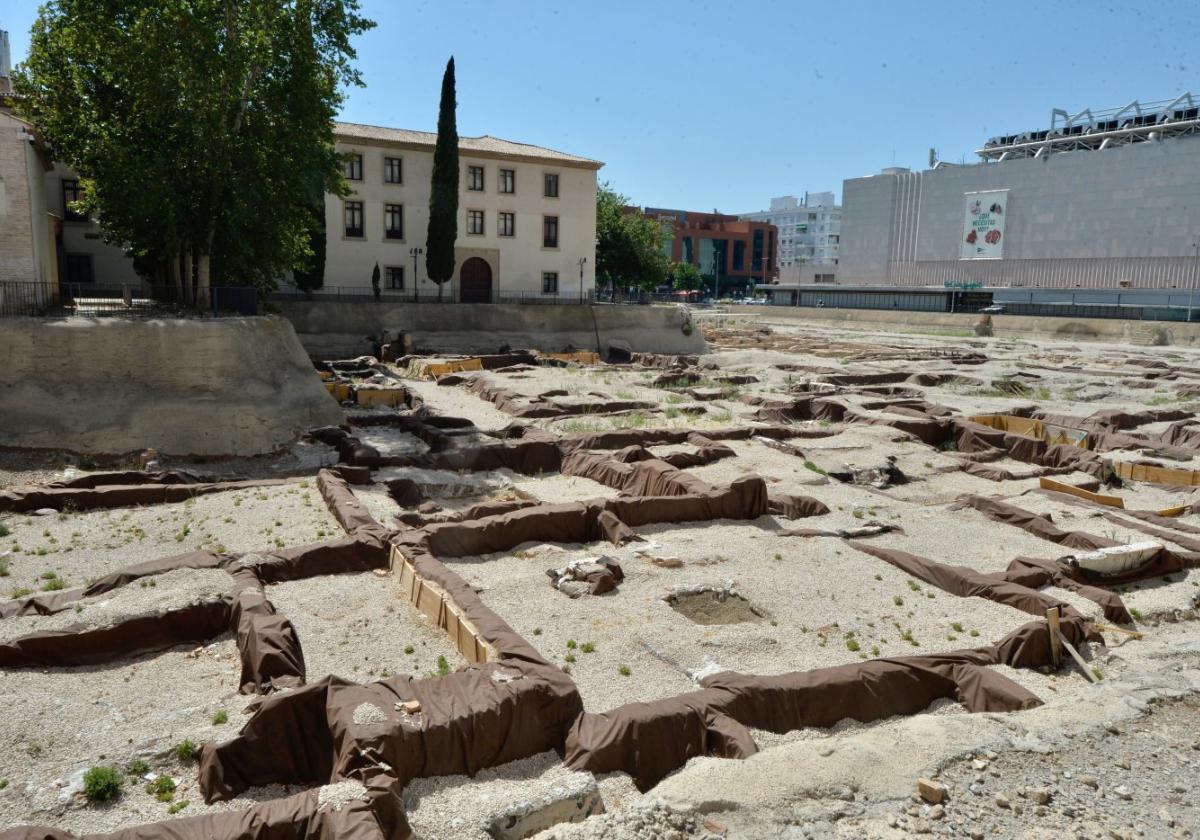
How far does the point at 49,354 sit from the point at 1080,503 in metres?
21.3

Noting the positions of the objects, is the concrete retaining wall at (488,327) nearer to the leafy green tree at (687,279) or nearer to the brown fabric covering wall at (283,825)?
the brown fabric covering wall at (283,825)

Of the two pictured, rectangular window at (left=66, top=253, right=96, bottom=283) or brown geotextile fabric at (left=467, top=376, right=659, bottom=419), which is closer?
brown geotextile fabric at (left=467, top=376, right=659, bottom=419)

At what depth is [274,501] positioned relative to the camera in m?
15.6

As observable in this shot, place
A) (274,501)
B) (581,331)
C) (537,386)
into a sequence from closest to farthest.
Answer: (274,501) < (537,386) < (581,331)

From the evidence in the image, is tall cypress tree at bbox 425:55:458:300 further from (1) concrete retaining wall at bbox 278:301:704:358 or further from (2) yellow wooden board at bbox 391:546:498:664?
(2) yellow wooden board at bbox 391:546:498:664

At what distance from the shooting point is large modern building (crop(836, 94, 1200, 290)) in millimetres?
72125

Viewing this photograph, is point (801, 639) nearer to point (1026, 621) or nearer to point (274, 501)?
point (1026, 621)

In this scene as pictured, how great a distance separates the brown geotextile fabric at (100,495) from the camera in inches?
577

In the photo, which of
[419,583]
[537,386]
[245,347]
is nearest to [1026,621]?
[419,583]

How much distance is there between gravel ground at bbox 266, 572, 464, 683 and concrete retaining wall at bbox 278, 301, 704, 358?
2769 cm

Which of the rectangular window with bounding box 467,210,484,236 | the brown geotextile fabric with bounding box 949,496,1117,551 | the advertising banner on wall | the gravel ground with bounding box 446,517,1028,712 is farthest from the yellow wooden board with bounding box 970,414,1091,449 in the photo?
the advertising banner on wall

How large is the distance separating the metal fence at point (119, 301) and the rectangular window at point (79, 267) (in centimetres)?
1184

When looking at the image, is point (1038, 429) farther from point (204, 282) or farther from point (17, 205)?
point (17, 205)

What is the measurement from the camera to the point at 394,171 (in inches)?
1807
